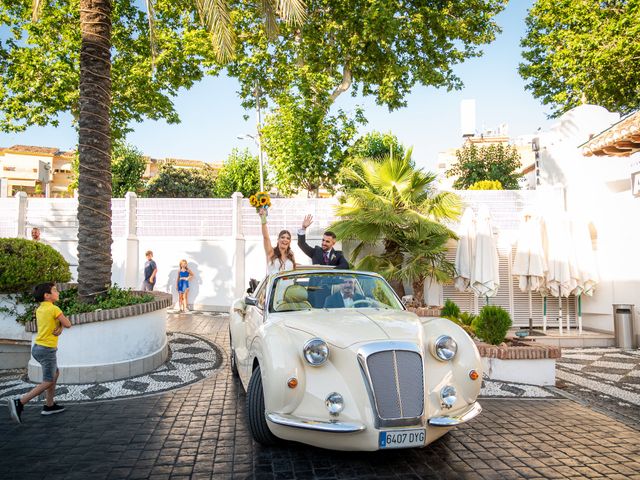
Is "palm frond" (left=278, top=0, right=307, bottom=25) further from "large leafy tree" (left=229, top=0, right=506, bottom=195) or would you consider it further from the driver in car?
"large leafy tree" (left=229, top=0, right=506, bottom=195)

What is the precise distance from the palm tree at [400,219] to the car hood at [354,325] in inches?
240

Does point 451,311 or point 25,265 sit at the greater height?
point 25,265

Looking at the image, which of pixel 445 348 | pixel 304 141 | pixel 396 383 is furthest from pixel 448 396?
pixel 304 141

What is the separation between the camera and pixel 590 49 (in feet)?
54.7

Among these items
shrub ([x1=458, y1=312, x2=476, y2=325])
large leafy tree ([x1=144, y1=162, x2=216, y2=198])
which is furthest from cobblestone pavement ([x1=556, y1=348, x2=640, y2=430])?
large leafy tree ([x1=144, y1=162, x2=216, y2=198])

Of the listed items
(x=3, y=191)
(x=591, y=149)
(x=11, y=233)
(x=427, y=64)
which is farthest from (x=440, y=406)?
(x=3, y=191)

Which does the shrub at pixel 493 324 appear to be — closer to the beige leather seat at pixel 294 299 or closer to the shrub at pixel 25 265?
the beige leather seat at pixel 294 299

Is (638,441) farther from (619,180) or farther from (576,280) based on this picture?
(619,180)

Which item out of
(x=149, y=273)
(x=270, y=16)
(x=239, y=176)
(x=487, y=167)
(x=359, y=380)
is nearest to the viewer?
(x=359, y=380)

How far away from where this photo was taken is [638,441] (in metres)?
4.41

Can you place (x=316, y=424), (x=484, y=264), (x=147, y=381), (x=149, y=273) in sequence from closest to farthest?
(x=316, y=424), (x=147, y=381), (x=484, y=264), (x=149, y=273)

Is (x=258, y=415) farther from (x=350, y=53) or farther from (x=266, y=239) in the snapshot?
(x=350, y=53)

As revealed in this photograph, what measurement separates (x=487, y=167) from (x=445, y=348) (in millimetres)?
25810

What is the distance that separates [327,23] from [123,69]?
840 cm
